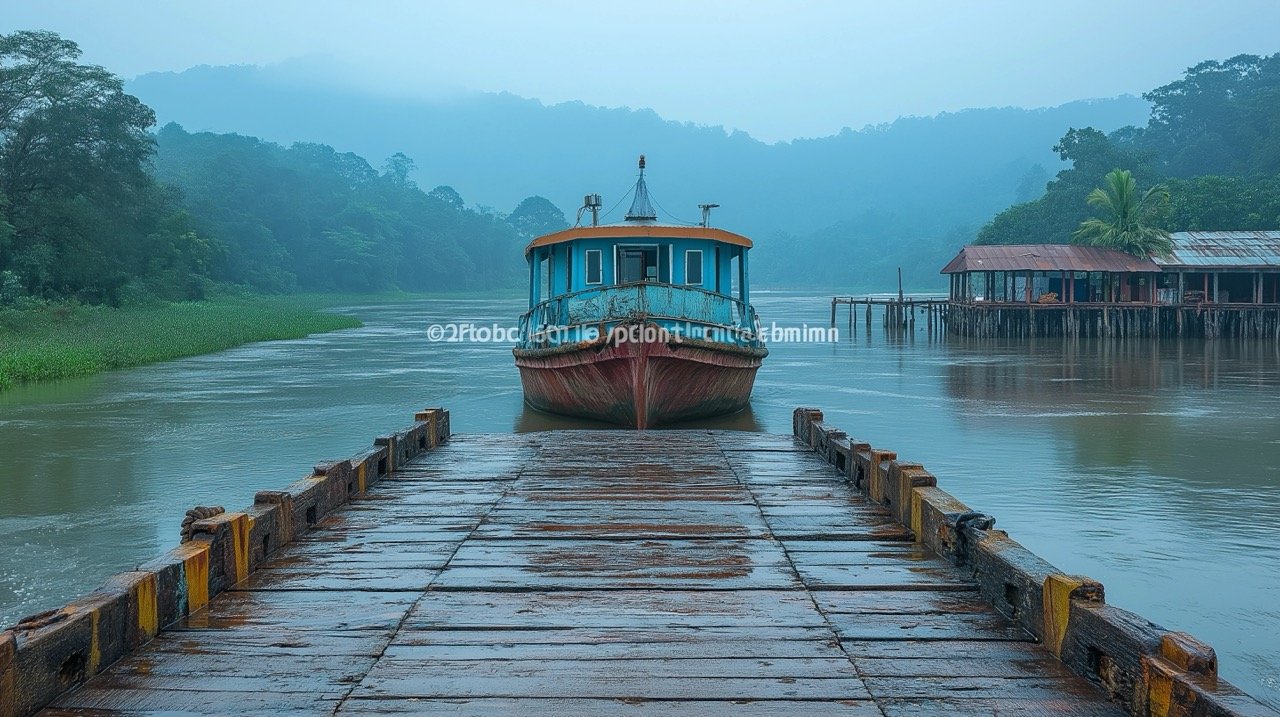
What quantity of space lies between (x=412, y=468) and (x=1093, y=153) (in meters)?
64.6

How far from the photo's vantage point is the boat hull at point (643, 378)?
14.6 meters

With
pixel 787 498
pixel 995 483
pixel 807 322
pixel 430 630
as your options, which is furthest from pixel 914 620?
pixel 807 322

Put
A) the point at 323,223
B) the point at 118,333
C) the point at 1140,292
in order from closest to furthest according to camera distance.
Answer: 1. the point at 118,333
2. the point at 1140,292
3. the point at 323,223

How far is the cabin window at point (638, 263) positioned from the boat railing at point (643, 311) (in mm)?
975

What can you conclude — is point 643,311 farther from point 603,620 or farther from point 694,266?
point 603,620

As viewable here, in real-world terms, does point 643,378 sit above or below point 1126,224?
below

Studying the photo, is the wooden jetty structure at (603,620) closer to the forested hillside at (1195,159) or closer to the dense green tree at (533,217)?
the forested hillside at (1195,159)

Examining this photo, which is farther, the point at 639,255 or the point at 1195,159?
the point at 1195,159

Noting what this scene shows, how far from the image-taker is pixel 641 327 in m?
14.2

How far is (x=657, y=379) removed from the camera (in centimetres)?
1497

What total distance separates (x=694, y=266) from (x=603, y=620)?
39.8 feet

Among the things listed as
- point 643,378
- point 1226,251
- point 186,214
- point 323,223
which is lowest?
point 643,378

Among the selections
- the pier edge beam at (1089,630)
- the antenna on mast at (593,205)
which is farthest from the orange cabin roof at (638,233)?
the pier edge beam at (1089,630)

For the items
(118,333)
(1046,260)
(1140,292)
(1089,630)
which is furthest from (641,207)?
(1140,292)
